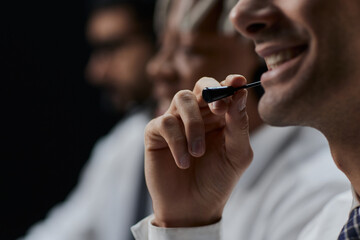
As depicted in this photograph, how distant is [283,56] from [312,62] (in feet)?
0.18

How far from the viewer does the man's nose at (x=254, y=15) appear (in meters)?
0.69

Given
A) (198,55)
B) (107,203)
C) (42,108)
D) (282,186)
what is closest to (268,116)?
(282,186)

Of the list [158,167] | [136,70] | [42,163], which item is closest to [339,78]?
[158,167]

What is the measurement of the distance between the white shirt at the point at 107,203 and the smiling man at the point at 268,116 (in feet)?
3.30

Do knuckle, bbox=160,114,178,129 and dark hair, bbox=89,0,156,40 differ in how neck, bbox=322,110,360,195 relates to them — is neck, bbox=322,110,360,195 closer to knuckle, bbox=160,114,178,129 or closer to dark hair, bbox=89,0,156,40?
knuckle, bbox=160,114,178,129

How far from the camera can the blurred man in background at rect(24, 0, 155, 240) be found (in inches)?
74.9

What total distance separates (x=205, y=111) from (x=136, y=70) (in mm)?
1828

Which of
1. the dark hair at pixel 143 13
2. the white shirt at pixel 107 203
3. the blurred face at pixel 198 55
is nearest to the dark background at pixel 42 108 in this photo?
the dark hair at pixel 143 13

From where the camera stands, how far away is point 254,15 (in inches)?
27.6

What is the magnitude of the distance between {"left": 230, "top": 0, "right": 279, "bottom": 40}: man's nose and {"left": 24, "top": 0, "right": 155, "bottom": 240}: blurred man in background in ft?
3.59

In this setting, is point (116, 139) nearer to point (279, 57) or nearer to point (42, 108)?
point (42, 108)

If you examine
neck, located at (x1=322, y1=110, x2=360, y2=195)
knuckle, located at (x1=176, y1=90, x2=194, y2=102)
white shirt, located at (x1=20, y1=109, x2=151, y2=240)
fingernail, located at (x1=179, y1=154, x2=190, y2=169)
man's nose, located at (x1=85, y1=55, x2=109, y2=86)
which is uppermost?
man's nose, located at (x1=85, y1=55, x2=109, y2=86)

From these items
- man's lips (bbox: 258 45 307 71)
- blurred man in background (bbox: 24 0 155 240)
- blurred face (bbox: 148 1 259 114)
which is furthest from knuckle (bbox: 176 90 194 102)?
blurred man in background (bbox: 24 0 155 240)

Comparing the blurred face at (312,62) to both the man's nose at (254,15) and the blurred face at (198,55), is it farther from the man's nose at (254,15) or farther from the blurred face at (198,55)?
the blurred face at (198,55)
